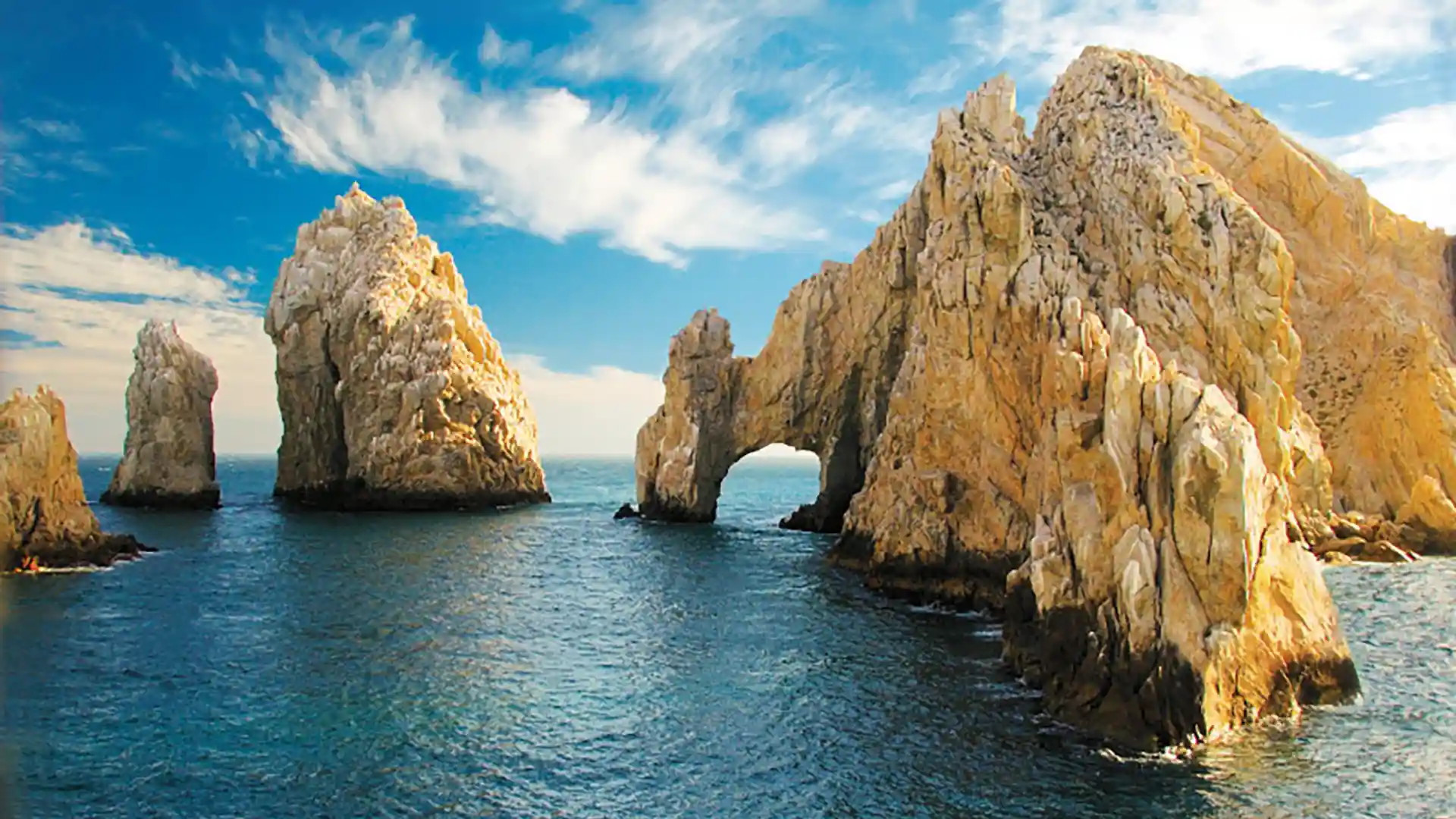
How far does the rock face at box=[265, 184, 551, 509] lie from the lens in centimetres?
8675

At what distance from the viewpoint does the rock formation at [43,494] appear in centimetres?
5100

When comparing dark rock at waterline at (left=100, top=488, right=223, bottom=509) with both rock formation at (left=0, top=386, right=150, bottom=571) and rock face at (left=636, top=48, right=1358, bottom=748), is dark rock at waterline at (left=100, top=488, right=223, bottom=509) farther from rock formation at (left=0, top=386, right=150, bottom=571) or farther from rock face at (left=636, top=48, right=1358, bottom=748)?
rock face at (left=636, top=48, right=1358, bottom=748)

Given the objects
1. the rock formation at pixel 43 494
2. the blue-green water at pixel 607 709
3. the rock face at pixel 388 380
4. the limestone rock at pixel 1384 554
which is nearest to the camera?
the blue-green water at pixel 607 709

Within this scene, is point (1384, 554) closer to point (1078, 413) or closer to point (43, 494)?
point (1078, 413)

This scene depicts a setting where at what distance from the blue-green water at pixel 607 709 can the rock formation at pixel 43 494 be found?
4354mm

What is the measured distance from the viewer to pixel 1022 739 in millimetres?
24594

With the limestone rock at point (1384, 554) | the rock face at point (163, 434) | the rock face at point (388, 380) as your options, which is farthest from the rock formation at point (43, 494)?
the limestone rock at point (1384, 554)

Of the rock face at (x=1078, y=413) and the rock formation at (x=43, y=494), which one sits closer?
the rock face at (x=1078, y=413)

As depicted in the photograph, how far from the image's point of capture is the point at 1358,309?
6612cm

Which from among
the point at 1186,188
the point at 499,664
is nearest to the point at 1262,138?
the point at 1186,188

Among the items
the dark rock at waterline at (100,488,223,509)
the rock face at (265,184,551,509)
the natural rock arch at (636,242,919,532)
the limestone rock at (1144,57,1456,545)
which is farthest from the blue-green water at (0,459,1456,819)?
the dark rock at waterline at (100,488,223,509)

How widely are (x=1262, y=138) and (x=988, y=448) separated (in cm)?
4704

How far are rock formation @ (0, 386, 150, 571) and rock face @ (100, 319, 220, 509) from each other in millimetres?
33896

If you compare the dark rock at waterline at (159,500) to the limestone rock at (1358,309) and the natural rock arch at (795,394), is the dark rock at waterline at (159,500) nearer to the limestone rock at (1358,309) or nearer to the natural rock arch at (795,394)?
the natural rock arch at (795,394)
